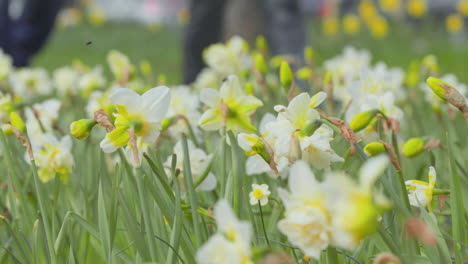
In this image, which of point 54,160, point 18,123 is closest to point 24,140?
point 18,123

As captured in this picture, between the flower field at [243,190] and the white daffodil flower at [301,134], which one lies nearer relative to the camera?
the flower field at [243,190]

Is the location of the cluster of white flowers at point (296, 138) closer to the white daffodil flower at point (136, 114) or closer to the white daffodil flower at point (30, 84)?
the white daffodil flower at point (136, 114)

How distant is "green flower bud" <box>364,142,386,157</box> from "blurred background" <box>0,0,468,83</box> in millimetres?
2716

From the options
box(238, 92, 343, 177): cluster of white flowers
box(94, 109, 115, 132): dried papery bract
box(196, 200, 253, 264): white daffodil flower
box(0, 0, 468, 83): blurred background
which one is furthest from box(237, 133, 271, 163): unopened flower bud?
box(0, 0, 468, 83): blurred background

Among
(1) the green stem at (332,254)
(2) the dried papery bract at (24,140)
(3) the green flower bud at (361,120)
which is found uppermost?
(2) the dried papery bract at (24,140)

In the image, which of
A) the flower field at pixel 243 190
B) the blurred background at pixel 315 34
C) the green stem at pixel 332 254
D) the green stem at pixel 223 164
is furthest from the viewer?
the blurred background at pixel 315 34

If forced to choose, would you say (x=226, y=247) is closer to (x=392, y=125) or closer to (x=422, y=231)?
(x=422, y=231)

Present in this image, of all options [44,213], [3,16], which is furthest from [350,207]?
[3,16]

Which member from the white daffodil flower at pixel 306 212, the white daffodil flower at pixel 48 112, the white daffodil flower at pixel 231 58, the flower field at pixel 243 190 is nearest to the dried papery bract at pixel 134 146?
the flower field at pixel 243 190

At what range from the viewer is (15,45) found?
15.4 feet

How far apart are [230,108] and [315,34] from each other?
32.1 feet

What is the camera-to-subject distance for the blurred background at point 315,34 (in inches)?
188

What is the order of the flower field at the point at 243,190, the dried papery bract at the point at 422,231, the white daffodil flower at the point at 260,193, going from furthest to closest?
the white daffodil flower at the point at 260,193 → the flower field at the point at 243,190 → the dried papery bract at the point at 422,231

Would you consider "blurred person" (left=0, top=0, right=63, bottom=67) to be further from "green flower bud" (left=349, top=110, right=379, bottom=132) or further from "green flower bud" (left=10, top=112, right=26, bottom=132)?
"green flower bud" (left=349, top=110, right=379, bottom=132)
